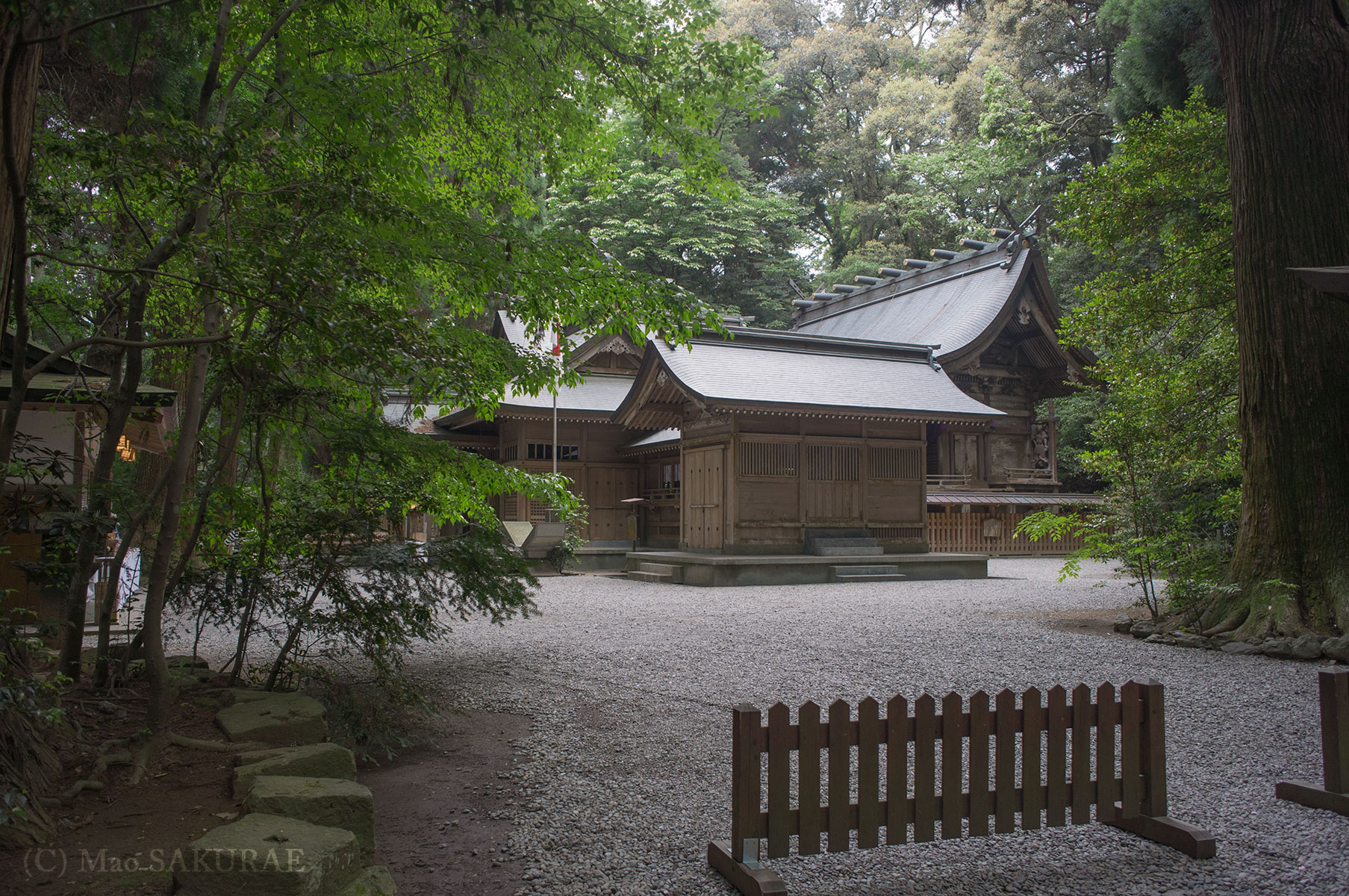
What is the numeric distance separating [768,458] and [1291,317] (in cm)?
852

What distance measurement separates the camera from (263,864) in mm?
2246

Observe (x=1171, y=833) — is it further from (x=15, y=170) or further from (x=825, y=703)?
(x=15, y=170)

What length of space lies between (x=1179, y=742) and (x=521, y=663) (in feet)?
15.1

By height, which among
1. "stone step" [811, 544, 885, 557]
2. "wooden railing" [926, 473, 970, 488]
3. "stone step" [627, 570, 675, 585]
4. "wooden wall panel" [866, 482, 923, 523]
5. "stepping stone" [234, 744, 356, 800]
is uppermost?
"wooden railing" [926, 473, 970, 488]

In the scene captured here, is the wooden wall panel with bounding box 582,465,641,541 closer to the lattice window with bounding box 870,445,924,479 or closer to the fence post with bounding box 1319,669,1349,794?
the lattice window with bounding box 870,445,924,479

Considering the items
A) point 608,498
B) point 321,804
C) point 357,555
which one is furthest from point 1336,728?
point 608,498

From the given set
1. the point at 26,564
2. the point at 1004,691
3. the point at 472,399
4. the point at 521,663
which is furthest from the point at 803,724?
the point at 521,663

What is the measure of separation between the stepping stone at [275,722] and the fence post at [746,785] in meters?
1.99

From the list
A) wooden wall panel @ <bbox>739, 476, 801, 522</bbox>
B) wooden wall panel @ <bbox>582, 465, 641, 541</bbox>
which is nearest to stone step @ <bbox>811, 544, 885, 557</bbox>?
wooden wall panel @ <bbox>739, 476, 801, 522</bbox>

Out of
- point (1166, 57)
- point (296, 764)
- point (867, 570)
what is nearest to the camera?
point (296, 764)

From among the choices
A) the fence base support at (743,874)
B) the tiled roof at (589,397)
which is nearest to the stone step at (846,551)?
the tiled roof at (589,397)

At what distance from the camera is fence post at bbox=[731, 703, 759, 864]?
2.84m

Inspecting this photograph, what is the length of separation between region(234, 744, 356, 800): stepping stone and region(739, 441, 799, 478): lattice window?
461 inches

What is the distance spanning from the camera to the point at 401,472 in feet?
15.9
